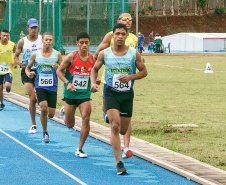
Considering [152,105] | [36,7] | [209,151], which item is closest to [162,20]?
[36,7]

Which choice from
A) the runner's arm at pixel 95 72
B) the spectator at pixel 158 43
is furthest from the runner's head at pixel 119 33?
the spectator at pixel 158 43

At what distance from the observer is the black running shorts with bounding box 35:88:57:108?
10664mm

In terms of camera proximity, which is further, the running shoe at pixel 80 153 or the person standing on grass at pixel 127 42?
the running shoe at pixel 80 153

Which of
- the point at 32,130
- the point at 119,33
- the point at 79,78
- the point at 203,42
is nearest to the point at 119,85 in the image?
the point at 119,33

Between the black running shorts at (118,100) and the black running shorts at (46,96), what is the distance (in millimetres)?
2620

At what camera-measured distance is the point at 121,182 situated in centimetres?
729

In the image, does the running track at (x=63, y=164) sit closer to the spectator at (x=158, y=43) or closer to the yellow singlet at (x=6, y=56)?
the yellow singlet at (x=6, y=56)

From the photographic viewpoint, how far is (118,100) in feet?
26.9

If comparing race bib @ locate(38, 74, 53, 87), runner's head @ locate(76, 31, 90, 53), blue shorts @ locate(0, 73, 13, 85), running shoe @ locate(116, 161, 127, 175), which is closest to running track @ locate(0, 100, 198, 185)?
running shoe @ locate(116, 161, 127, 175)

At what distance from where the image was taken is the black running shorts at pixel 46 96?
10664mm

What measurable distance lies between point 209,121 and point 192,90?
798cm

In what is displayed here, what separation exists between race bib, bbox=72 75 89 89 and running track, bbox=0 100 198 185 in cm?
100

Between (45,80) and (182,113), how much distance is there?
4.84 m

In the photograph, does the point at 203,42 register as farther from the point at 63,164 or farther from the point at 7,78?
the point at 63,164
